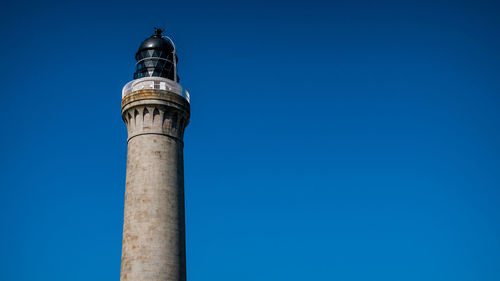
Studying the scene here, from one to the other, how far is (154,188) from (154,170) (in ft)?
3.53

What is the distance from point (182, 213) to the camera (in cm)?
3234

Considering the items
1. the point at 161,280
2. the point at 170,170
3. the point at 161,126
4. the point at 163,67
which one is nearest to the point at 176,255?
the point at 161,280

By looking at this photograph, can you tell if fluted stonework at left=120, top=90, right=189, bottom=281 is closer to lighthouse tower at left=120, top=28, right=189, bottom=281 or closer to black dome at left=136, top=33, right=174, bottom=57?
lighthouse tower at left=120, top=28, right=189, bottom=281

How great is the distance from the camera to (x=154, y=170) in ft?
104

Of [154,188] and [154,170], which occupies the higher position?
[154,170]

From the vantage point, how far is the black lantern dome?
35281mm

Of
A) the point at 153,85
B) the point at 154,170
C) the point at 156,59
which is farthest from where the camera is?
the point at 156,59

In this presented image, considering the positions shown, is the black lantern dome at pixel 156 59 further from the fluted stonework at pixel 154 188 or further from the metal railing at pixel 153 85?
the fluted stonework at pixel 154 188

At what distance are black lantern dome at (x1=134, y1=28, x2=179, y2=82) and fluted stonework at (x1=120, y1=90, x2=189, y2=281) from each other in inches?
93.8

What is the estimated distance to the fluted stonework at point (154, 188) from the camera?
30.1 meters

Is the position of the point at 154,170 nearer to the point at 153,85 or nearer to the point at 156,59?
the point at 153,85

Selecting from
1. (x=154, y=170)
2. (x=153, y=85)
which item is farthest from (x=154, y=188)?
(x=153, y=85)

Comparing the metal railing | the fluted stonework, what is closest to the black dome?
the metal railing

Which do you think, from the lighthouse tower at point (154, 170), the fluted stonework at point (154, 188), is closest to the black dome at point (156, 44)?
the lighthouse tower at point (154, 170)
